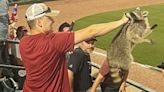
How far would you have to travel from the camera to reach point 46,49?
4473 mm

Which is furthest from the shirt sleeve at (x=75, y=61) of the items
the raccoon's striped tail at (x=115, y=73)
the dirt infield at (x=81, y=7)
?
the dirt infield at (x=81, y=7)

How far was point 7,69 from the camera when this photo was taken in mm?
7676

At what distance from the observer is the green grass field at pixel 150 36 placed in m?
13.0

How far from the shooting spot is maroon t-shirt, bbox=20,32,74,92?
445 centimetres

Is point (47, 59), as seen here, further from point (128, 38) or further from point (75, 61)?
point (75, 61)

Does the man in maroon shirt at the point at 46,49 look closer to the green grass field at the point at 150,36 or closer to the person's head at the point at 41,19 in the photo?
the person's head at the point at 41,19

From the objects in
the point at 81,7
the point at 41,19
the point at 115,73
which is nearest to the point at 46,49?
the point at 41,19

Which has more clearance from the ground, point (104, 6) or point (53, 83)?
point (53, 83)

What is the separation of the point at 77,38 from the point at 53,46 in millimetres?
244

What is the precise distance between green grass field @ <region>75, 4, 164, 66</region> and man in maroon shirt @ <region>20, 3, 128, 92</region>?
20.6ft

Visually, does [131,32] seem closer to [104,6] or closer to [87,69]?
[87,69]

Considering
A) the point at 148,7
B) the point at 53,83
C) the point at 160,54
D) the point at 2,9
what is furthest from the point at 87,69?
the point at 148,7

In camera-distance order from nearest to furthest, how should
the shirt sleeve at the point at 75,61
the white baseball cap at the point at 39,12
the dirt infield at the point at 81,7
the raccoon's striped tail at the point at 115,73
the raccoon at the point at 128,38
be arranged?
the raccoon at the point at 128,38 → the white baseball cap at the point at 39,12 → the raccoon's striped tail at the point at 115,73 → the shirt sleeve at the point at 75,61 → the dirt infield at the point at 81,7

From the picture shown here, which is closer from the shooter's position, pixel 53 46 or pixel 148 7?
pixel 53 46
